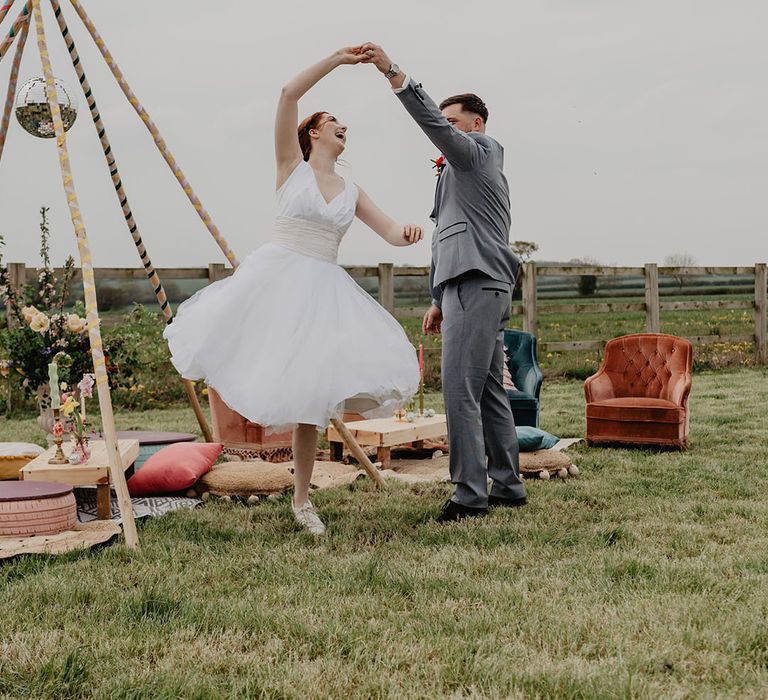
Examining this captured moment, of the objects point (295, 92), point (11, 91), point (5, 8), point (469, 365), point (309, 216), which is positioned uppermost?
point (5, 8)

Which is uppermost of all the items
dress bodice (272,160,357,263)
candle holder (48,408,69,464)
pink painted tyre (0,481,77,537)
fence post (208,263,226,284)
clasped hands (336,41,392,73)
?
clasped hands (336,41,392,73)

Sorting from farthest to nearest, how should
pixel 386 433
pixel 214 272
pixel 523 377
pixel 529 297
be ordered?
1. pixel 529 297
2. pixel 214 272
3. pixel 523 377
4. pixel 386 433

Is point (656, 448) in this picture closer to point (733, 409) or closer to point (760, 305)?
point (733, 409)

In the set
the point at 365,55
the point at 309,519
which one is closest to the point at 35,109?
the point at 365,55

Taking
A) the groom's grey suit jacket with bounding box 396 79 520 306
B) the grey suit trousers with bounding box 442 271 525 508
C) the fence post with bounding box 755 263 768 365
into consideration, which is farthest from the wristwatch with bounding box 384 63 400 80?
the fence post with bounding box 755 263 768 365

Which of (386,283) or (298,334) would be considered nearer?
(298,334)

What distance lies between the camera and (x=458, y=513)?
4000mm

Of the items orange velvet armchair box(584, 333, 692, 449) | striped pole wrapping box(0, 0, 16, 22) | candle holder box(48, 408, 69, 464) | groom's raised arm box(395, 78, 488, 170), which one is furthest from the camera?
orange velvet armchair box(584, 333, 692, 449)

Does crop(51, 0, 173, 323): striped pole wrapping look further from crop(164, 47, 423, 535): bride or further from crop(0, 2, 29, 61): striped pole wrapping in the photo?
crop(164, 47, 423, 535): bride

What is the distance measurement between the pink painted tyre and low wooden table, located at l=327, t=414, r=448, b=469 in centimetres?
223

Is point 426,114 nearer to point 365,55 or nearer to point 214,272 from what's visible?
point 365,55

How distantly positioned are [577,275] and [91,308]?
10.1m

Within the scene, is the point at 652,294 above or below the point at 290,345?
below

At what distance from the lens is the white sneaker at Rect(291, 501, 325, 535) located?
3744 mm
